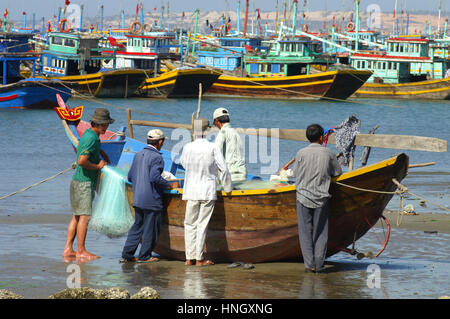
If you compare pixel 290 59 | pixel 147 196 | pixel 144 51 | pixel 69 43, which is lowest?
pixel 147 196

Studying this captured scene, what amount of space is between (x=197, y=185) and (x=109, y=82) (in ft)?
127

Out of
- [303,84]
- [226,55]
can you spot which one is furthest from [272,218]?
[226,55]

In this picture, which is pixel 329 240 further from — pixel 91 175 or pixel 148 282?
pixel 91 175

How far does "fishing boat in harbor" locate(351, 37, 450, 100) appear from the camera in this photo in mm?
52656

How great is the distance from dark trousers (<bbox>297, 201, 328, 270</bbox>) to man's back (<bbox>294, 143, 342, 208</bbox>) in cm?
10

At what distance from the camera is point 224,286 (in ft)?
22.1

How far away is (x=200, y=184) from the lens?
7496 millimetres

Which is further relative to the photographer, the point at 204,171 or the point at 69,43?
the point at 69,43

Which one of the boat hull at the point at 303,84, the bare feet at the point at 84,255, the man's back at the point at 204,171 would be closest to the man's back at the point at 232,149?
the man's back at the point at 204,171

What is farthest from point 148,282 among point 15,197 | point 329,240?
point 15,197

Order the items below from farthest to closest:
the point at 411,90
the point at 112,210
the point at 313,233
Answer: the point at 411,90 < the point at 112,210 < the point at 313,233

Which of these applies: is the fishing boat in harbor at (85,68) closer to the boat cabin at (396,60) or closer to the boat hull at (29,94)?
the boat hull at (29,94)

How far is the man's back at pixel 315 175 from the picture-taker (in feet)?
23.0

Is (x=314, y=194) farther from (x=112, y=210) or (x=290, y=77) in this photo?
(x=290, y=77)
